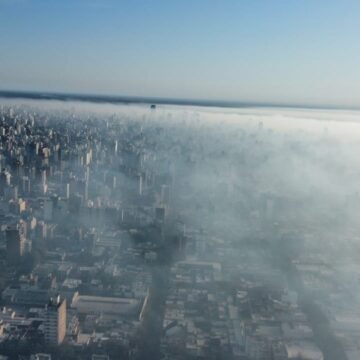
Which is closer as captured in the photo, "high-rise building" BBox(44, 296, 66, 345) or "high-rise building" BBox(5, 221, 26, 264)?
"high-rise building" BBox(44, 296, 66, 345)

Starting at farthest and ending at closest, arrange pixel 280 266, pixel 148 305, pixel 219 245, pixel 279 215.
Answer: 1. pixel 279 215
2. pixel 219 245
3. pixel 280 266
4. pixel 148 305

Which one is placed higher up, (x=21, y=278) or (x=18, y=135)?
(x=18, y=135)

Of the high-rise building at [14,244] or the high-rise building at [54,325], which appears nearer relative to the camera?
the high-rise building at [54,325]

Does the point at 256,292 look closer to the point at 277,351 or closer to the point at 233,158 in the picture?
the point at 277,351

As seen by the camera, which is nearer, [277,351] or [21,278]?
[277,351]

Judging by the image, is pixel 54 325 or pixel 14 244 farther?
pixel 14 244

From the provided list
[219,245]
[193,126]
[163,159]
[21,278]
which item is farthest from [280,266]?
[193,126]

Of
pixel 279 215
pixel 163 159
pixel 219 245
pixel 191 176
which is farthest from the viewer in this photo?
pixel 163 159
